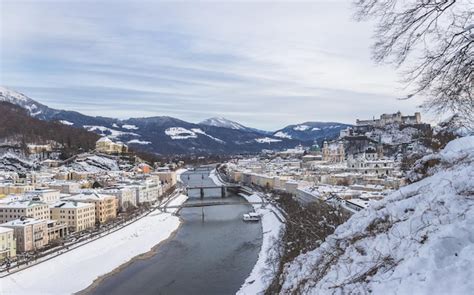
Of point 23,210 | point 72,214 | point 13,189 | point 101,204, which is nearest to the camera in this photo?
point 23,210

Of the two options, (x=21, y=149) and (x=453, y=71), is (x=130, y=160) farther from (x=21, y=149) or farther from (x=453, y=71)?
(x=453, y=71)

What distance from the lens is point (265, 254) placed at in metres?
16.4

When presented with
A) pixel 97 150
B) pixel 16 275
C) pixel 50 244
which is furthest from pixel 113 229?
pixel 97 150

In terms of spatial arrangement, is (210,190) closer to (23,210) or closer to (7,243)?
(23,210)

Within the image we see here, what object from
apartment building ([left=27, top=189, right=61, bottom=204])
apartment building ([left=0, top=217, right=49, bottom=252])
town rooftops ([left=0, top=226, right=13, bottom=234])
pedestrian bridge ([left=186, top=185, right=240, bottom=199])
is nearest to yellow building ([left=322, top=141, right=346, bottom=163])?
pedestrian bridge ([left=186, top=185, right=240, bottom=199])

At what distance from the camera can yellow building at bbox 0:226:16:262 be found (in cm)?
1756

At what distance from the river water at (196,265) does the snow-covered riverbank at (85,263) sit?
664 mm

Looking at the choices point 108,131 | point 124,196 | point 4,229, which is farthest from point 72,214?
point 108,131

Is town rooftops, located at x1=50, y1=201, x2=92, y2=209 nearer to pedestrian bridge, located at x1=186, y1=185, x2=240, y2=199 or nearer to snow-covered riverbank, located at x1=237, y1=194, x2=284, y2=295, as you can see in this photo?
snow-covered riverbank, located at x1=237, y1=194, x2=284, y2=295

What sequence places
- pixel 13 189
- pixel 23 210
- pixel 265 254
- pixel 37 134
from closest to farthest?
pixel 265 254, pixel 23 210, pixel 13 189, pixel 37 134

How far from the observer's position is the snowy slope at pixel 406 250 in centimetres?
233

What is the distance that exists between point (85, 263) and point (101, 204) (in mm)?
11759

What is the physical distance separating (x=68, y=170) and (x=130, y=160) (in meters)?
16.4

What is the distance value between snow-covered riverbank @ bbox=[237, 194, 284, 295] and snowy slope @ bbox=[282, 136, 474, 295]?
4.72 meters
